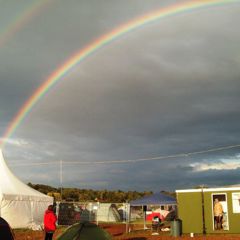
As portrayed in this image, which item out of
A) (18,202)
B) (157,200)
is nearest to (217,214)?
(157,200)

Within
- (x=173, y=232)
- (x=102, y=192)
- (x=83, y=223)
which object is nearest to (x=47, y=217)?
(x=83, y=223)

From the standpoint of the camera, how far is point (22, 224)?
2934 centimetres

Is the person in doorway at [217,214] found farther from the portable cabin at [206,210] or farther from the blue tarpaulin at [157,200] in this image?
the blue tarpaulin at [157,200]

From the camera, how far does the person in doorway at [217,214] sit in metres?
25.6

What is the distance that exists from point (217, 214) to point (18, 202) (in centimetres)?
1312

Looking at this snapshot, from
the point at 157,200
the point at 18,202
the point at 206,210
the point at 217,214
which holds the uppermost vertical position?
the point at 157,200

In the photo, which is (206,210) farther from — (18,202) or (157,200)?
(18,202)

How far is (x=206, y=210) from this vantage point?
26.1 metres

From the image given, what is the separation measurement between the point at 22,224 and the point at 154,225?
9.04 meters

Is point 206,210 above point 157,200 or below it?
below

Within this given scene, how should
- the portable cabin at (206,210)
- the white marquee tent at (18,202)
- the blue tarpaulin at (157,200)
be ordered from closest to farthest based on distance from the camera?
the portable cabin at (206,210) < the blue tarpaulin at (157,200) < the white marquee tent at (18,202)

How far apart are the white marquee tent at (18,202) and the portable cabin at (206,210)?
10090mm

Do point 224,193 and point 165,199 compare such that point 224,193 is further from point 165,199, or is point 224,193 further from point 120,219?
point 120,219

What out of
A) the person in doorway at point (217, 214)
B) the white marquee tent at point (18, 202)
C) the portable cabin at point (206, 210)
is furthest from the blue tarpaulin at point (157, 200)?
the white marquee tent at point (18, 202)
